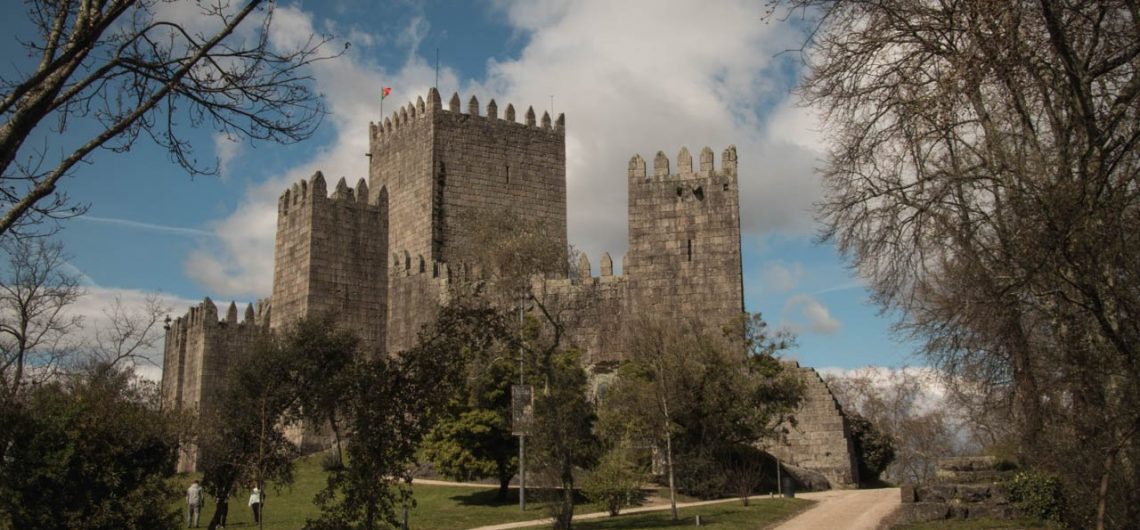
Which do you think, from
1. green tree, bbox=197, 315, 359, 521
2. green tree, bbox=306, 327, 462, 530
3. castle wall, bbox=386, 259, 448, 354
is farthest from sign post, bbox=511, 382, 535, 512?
castle wall, bbox=386, 259, 448, 354

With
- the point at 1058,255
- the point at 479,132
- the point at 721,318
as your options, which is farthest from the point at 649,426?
the point at 479,132

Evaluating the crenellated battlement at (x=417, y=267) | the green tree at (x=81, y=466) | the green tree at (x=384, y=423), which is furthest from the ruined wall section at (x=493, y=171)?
the green tree at (x=384, y=423)

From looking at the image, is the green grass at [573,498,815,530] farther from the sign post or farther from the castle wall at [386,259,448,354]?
the castle wall at [386,259,448,354]

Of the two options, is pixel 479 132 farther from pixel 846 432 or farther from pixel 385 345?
pixel 846 432

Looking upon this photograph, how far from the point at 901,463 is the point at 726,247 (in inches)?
893

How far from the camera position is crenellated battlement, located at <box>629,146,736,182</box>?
3008 cm

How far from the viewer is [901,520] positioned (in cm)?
1747

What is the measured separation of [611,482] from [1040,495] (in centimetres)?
796

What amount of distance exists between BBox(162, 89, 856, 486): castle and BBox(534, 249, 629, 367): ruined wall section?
0.04 m

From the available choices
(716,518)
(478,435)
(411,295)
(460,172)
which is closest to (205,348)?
(411,295)

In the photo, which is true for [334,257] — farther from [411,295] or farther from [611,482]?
[611,482]

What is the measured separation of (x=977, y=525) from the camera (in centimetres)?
1585

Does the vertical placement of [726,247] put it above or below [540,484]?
above

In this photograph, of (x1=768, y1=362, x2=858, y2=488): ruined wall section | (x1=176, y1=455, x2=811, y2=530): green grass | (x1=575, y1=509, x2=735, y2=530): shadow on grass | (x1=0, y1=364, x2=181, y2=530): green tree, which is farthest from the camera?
(x1=768, y1=362, x2=858, y2=488): ruined wall section
